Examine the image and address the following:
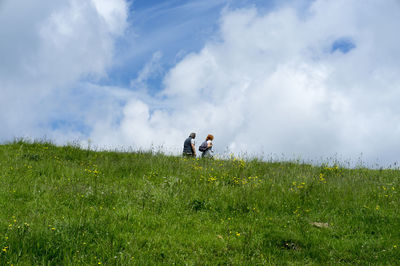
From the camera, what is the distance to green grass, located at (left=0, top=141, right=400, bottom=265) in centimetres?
557

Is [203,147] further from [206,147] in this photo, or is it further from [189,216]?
[189,216]

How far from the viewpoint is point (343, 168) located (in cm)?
1455

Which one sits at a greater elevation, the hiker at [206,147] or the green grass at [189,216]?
the hiker at [206,147]

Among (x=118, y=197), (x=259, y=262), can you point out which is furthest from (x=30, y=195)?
(x=259, y=262)

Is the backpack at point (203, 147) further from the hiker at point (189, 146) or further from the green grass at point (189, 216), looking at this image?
the green grass at point (189, 216)

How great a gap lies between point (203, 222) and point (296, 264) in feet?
7.38

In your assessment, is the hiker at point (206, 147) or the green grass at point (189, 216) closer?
the green grass at point (189, 216)

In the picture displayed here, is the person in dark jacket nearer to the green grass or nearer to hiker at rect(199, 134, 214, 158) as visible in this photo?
hiker at rect(199, 134, 214, 158)

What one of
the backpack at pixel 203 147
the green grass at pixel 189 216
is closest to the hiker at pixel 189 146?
the backpack at pixel 203 147

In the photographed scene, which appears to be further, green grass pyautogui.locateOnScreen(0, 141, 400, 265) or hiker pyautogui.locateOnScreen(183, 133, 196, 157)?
hiker pyautogui.locateOnScreen(183, 133, 196, 157)

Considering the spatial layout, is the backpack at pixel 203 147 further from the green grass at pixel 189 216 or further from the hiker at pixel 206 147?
the green grass at pixel 189 216

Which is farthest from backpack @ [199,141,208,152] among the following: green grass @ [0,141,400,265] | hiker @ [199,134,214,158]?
green grass @ [0,141,400,265]

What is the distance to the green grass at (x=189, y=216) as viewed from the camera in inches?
219

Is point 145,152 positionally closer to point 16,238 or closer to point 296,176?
point 296,176
